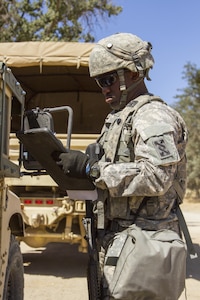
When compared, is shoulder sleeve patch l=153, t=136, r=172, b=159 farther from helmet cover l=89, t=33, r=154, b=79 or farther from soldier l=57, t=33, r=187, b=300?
helmet cover l=89, t=33, r=154, b=79

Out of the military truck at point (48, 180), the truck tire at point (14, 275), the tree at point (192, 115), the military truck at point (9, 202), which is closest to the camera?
the military truck at point (9, 202)

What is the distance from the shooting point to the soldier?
2.24m

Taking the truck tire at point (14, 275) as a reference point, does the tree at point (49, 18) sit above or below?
above

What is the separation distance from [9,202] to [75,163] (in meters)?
0.92

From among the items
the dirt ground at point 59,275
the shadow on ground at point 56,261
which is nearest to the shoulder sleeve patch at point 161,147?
the dirt ground at point 59,275

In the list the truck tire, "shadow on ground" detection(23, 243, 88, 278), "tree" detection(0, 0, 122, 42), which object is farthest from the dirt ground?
"tree" detection(0, 0, 122, 42)

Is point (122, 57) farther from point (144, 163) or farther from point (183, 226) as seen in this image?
point (183, 226)

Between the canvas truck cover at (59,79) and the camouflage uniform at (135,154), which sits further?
the canvas truck cover at (59,79)

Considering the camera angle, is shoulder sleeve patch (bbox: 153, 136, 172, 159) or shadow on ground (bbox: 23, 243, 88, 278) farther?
shadow on ground (bbox: 23, 243, 88, 278)

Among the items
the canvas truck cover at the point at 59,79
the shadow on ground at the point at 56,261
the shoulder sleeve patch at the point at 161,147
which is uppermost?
the canvas truck cover at the point at 59,79

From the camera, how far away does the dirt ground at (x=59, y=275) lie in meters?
5.02

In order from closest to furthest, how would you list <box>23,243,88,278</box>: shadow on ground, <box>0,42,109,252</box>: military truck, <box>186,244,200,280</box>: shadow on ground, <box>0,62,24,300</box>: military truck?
<box>0,62,24,300</box>: military truck < <box>0,42,109,252</box>: military truck < <box>186,244,200,280</box>: shadow on ground < <box>23,243,88,278</box>: shadow on ground

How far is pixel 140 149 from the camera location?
7.47 ft

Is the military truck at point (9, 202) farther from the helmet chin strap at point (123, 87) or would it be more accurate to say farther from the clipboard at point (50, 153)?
the helmet chin strap at point (123, 87)
